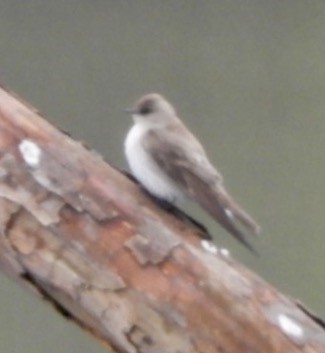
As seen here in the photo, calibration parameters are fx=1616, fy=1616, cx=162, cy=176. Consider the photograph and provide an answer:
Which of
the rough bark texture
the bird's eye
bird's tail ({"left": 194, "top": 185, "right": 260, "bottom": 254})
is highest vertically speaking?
the bird's eye

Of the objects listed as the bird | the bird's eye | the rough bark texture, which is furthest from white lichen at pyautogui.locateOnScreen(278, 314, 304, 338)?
the bird's eye

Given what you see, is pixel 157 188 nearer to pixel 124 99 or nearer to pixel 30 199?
pixel 30 199

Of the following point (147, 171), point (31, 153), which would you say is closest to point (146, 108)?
point (147, 171)

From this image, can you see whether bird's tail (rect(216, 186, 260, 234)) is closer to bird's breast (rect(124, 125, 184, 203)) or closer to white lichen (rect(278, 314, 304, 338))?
bird's breast (rect(124, 125, 184, 203))

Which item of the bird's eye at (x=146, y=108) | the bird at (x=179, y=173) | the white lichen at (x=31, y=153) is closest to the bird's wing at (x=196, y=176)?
the bird at (x=179, y=173)

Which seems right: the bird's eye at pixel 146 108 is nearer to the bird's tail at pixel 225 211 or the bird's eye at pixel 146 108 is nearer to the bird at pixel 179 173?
the bird at pixel 179 173

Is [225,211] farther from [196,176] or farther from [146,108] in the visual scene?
[146,108]
